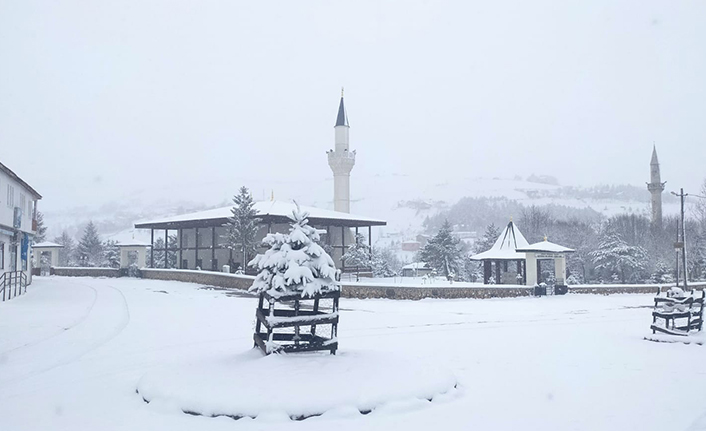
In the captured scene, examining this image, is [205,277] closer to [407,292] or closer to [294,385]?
[407,292]

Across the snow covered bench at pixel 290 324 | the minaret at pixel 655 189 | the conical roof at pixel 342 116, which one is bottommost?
the snow covered bench at pixel 290 324

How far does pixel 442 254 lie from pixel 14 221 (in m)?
30.5

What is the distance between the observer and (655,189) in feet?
240

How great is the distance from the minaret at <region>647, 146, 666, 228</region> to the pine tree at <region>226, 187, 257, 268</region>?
4733 cm

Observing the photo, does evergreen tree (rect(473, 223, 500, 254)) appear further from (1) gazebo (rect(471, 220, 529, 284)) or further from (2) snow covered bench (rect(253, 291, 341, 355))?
(2) snow covered bench (rect(253, 291, 341, 355))

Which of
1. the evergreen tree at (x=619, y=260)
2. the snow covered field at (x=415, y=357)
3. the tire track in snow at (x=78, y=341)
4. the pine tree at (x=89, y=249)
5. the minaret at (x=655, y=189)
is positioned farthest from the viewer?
the minaret at (x=655, y=189)

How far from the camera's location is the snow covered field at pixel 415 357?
6629 mm

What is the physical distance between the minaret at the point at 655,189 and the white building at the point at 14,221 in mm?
59697

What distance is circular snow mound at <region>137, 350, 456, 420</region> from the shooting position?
6855 mm

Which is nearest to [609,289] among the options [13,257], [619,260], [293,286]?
[619,260]

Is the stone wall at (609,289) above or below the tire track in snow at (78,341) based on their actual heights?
below

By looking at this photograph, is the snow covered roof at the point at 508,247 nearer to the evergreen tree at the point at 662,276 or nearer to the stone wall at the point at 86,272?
the evergreen tree at the point at 662,276

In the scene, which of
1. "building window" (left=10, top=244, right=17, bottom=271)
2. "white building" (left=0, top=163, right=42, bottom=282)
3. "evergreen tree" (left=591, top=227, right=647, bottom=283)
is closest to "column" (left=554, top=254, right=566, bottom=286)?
"evergreen tree" (left=591, top=227, right=647, bottom=283)

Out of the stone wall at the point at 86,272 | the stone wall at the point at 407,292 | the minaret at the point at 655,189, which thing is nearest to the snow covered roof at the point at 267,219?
the stone wall at the point at 86,272
